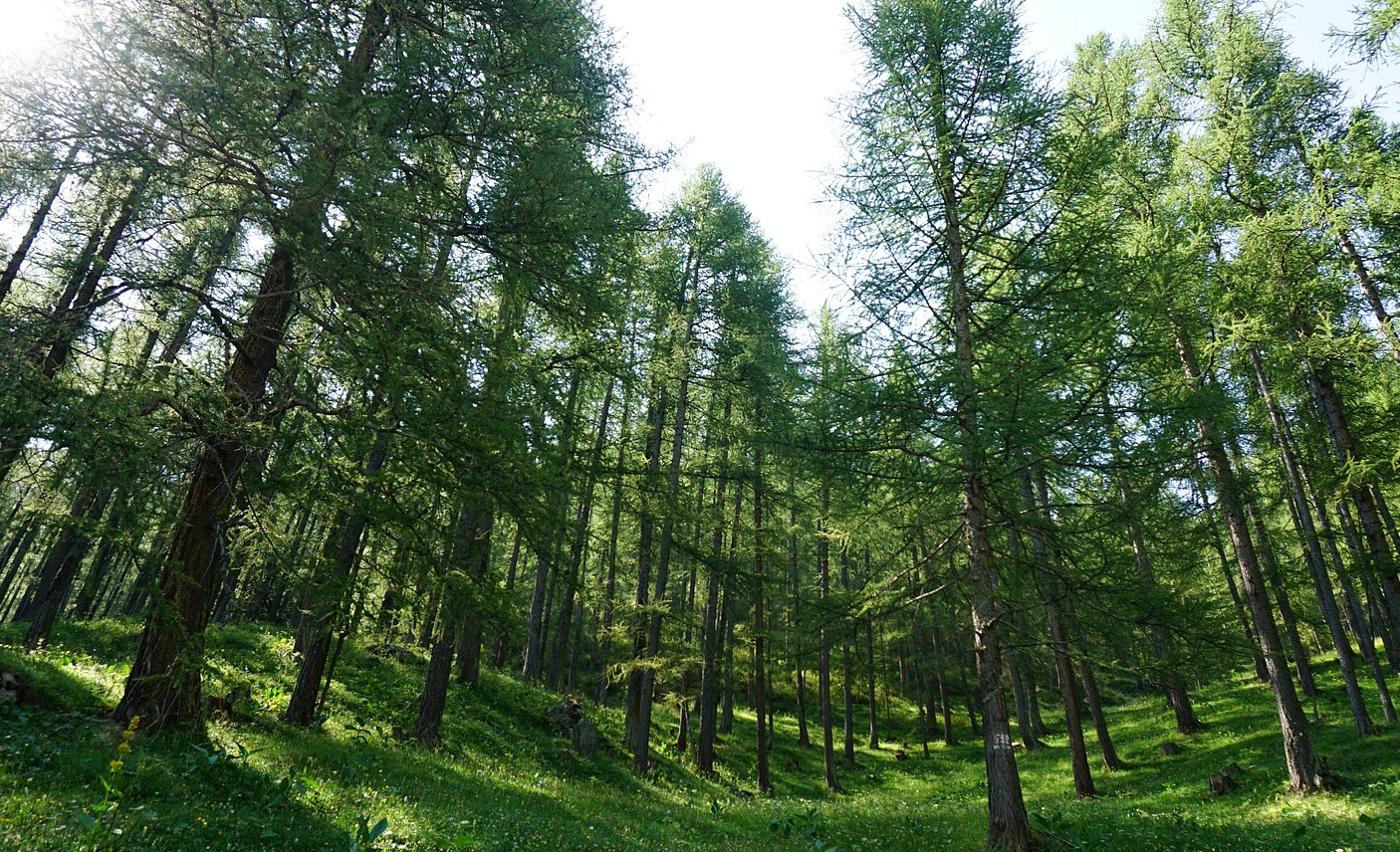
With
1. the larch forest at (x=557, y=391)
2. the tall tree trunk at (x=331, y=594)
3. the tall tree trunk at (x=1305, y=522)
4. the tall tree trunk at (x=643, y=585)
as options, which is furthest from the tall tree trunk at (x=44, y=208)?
the tall tree trunk at (x=1305, y=522)

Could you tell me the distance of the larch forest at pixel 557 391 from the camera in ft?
19.1

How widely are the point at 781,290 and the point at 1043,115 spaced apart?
37.9 ft

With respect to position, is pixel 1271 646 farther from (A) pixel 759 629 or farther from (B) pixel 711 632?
(B) pixel 711 632

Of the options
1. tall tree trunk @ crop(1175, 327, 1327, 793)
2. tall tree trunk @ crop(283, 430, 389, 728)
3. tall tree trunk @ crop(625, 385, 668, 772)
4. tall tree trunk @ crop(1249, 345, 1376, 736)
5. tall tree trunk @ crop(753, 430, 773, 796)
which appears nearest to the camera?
tall tree trunk @ crop(283, 430, 389, 728)

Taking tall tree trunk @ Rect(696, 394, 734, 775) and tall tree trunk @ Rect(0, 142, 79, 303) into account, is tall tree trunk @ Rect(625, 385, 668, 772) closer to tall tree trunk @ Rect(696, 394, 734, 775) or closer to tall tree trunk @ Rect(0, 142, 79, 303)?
tall tree trunk @ Rect(696, 394, 734, 775)

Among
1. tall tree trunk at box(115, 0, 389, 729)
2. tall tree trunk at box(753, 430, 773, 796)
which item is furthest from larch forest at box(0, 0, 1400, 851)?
tall tree trunk at box(753, 430, 773, 796)

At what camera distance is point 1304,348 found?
11.2m

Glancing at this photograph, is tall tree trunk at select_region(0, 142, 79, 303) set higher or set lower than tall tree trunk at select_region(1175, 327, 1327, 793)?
higher

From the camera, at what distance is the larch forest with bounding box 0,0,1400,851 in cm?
584

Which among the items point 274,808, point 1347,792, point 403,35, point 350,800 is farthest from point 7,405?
point 1347,792

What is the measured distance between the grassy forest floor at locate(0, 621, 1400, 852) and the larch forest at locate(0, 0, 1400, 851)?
0.09 metres

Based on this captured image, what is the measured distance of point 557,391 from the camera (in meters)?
7.42

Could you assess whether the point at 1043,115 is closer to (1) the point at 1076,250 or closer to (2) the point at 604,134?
(1) the point at 1076,250

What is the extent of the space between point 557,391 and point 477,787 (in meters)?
6.59
